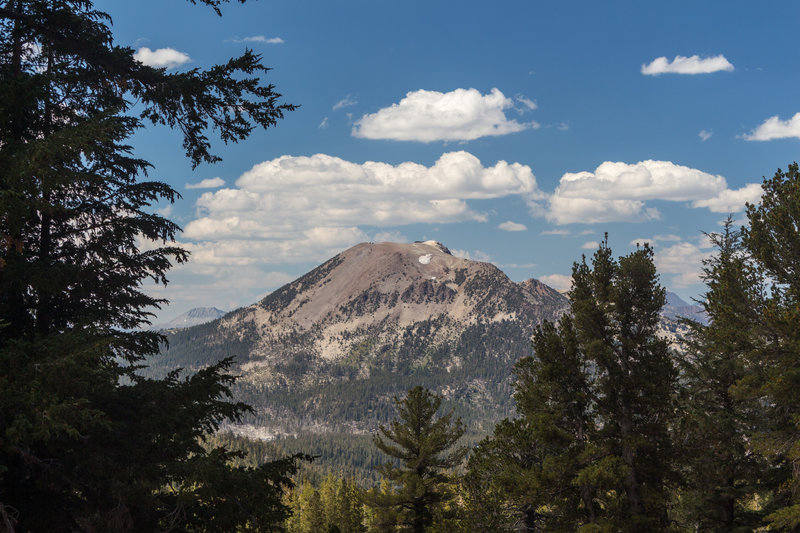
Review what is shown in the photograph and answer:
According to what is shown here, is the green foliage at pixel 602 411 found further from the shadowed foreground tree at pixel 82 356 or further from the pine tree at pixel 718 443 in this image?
the shadowed foreground tree at pixel 82 356

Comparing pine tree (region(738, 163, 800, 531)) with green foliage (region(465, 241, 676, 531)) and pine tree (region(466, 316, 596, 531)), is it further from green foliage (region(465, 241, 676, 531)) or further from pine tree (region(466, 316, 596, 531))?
pine tree (region(466, 316, 596, 531))

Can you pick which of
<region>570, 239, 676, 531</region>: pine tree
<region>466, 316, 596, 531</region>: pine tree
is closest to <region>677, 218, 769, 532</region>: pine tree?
<region>570, 239, 676, 531</region>: pine tree

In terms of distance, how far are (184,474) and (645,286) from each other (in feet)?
50.4

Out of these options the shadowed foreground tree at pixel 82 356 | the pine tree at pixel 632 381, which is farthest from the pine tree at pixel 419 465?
the shadowed foreground tree at pixel 82 356

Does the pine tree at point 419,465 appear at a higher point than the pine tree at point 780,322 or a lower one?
lower

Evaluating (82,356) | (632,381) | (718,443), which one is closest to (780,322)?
(632,381)

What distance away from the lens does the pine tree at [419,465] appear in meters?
24.1

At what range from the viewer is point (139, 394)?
9.34 metres

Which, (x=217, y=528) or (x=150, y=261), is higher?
(x=150, y=261)

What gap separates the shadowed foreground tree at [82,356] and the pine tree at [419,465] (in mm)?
15356

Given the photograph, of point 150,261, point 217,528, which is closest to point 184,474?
point 217,528

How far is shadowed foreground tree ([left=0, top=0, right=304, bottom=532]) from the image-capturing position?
23.2 feet

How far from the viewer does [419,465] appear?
80.8 ft

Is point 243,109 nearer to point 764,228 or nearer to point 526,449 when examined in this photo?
point 764,228
